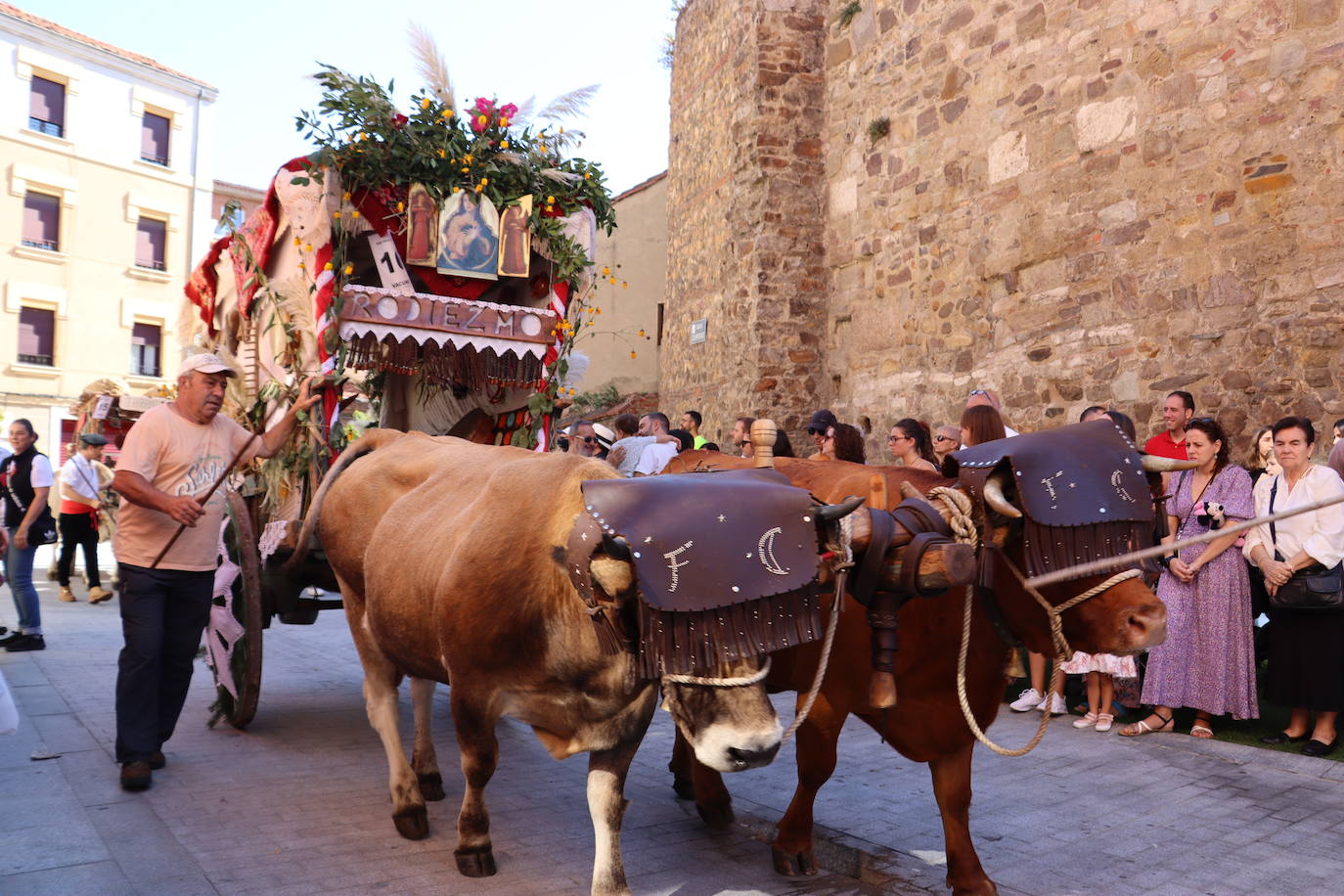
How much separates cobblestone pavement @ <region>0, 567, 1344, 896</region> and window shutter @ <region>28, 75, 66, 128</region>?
2740 centimetres

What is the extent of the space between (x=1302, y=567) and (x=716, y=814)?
3.76 m

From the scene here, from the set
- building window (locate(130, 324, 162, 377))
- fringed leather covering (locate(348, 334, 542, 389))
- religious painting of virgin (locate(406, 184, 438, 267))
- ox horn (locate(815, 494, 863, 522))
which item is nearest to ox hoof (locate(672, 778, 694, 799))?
ox horn (locate(815, 494, 863, 522))

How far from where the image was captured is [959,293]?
A: 1074cm

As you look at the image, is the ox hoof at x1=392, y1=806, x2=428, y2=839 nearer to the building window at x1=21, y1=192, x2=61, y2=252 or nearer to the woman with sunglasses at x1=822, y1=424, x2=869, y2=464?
the woman with sunglasses at x1=822, y1=424, x2=869, y2=464

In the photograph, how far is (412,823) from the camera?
4.19 meters

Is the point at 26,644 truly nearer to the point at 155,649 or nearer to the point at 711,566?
the point at 155,649

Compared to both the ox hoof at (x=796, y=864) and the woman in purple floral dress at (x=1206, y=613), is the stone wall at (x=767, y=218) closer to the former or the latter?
the woman in purple floral dress at (x=1206, y=613)

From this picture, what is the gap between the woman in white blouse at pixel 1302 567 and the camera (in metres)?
5.77

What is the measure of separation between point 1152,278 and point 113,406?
11872mm

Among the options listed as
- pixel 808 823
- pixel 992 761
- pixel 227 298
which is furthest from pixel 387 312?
pixel 992 761

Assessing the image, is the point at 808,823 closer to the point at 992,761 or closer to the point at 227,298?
the point at 992,761

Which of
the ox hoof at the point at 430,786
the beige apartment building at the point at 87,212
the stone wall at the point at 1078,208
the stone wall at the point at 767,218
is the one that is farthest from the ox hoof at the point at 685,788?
the beige apartment building at the point at 87,212

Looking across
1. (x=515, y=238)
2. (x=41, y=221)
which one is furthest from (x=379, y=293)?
(x=41, y=221)

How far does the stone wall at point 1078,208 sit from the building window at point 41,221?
22703mm
